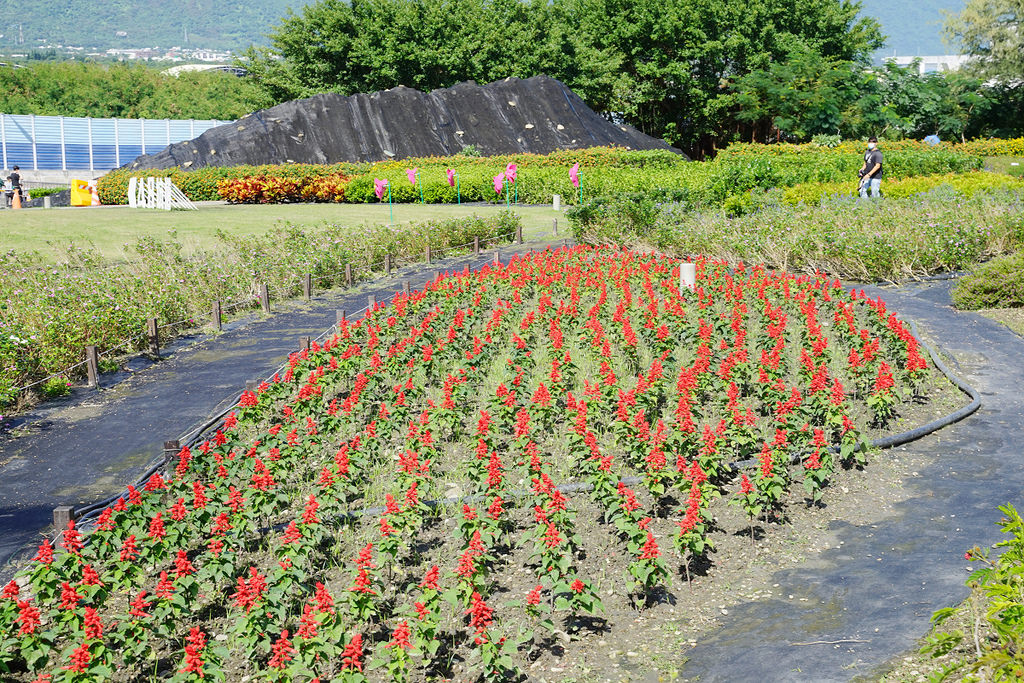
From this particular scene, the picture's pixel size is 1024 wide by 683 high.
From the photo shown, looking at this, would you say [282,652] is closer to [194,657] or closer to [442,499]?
[194,657]

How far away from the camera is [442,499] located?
269 inches

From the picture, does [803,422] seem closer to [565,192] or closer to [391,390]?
[391,390]

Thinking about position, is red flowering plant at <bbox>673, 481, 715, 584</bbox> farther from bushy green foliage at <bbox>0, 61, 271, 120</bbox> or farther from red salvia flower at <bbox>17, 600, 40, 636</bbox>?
bushy green foliage at <bbox>0, 61, 271, 120</bbox>

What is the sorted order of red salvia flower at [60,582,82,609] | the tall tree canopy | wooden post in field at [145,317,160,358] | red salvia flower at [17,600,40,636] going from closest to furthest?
red salvia flower at [17,600,40,636] < red salvia flower at [60,582,82,609] < wooden post in field at [145,317,160,358] < the tall tree canopy

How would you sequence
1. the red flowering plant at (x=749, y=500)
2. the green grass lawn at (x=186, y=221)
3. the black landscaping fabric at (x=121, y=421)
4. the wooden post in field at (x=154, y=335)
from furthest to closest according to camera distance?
1. the green grass lawn at (x=186, y=221)
2. the wooden post in field at (x=154, y=335)
3. the black landscaping fabric at (x=121, y=421)
4. the red flowering plant at (x=749, y=500)

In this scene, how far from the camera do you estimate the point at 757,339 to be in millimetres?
10438

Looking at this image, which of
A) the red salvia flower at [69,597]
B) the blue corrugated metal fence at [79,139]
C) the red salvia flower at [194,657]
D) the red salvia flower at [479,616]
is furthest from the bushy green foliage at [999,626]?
the blue corrugated metal fence at [79,139]

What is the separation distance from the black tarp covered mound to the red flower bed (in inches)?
1296

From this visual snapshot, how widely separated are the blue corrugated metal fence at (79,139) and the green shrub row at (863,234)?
44.3 metres

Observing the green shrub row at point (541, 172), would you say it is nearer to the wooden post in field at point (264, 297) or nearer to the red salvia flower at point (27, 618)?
the wooden post in field at point (264, 297)

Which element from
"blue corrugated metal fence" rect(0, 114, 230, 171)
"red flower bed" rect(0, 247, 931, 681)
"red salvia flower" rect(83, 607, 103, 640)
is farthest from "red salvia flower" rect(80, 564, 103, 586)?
"blue corrugated metal fence" rect(0, 114, 230, 171)

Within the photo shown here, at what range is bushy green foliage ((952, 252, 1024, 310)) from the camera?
42.3 feet

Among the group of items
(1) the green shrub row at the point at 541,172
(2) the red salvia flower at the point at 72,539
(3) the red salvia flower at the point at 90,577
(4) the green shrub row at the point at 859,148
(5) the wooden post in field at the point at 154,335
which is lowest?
(3) the red salvia flower at the point at 90,577

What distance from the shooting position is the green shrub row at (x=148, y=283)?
10.4 metres
